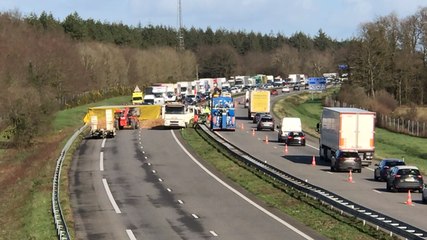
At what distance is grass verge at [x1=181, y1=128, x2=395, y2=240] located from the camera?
1151 inches

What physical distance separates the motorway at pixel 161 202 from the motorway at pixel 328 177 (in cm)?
439

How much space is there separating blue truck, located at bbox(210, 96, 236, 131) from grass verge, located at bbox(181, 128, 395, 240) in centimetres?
1722

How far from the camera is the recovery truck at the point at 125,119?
84.0 metres

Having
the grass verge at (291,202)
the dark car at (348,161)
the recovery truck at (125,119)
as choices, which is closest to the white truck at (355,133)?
the dark car at (348,161)

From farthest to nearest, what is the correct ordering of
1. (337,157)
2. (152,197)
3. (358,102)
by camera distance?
(358,102) → (337,157) → (152,197)

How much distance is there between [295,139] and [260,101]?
2898 centimetres

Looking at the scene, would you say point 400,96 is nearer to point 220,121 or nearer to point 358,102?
point 358,102

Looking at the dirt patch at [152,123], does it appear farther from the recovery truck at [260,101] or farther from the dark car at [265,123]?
the recovery truck at [260,101]

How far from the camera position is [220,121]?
81250mm

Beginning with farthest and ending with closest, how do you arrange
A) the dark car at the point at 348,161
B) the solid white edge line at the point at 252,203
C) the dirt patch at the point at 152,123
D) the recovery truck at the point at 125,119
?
the dirt patch at the point at 152,123, the recovery truck at the point at 125,119, the dark car at the point at 348,161, the solid white edge line at the point at 252,203

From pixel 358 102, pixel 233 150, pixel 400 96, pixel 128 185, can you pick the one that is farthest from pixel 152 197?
pixel 400 96

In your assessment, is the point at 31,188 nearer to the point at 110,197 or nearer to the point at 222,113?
the point at 110,197

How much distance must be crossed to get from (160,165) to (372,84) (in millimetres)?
74444

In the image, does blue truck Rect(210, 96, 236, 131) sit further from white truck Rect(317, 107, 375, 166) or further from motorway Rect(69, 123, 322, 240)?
white truck Rect(317, 107, 375, 166)
